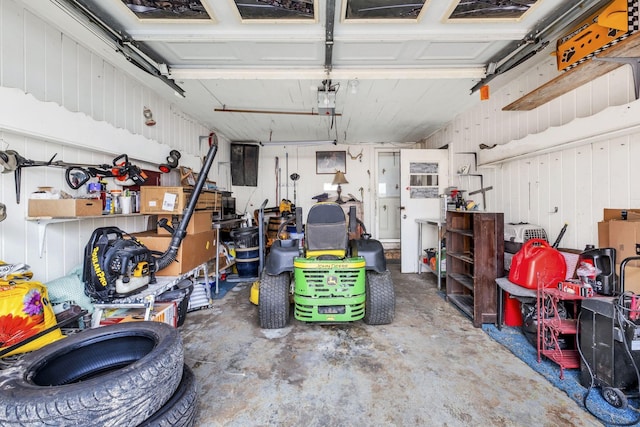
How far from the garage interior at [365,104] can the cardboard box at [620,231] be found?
14 mm

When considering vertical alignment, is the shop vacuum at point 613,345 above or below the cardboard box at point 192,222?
below

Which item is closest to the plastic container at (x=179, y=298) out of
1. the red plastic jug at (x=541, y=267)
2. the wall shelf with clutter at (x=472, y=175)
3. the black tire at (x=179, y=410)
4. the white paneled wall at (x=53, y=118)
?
the white paneled wall at (x=53, y=118)

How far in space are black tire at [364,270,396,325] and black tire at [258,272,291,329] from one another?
0.83 metres

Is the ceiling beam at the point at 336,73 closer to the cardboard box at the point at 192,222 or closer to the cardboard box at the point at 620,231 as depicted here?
the cardboard box at the point at 192,222

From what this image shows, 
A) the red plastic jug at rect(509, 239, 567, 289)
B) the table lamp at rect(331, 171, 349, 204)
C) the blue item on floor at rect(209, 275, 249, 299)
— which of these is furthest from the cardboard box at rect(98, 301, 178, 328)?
the table lamp at rect(331, 171, 349, 204)

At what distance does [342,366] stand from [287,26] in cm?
261

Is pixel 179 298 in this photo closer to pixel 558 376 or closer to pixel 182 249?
pixel 182 249

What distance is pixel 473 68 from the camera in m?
2.75

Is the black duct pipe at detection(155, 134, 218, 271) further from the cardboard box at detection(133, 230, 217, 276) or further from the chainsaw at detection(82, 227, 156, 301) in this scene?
the chainsaw at detection(82, 227, 156, 301)

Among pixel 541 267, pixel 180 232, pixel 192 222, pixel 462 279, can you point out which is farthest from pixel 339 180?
pixel 541 267

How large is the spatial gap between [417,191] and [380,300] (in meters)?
2.64

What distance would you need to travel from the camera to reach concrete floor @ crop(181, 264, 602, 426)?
154cm

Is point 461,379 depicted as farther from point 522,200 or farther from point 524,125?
point 524,125

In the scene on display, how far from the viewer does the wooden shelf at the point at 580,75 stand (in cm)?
172
